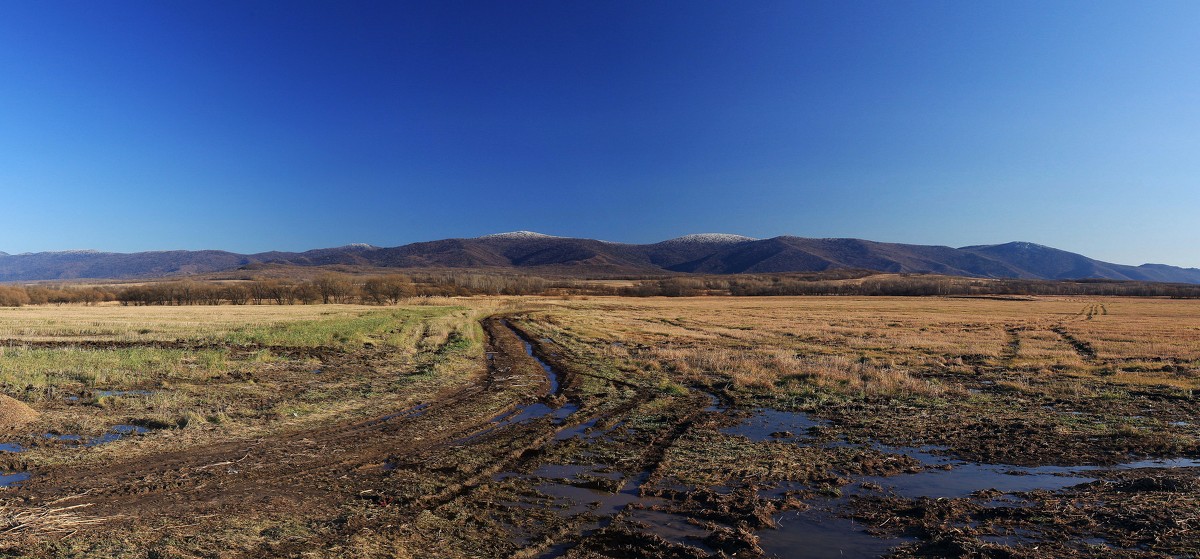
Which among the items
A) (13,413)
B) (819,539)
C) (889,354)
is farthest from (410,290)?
(819,539)

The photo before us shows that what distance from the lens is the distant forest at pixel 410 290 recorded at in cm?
9875

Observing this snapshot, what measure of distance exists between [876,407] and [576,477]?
35.4ft

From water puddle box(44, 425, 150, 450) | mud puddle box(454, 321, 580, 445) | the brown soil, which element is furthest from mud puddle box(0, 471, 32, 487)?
mud puddle box(454, 321, 580, 445)

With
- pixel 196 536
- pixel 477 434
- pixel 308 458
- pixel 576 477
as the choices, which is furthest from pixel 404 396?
pixel 196 536

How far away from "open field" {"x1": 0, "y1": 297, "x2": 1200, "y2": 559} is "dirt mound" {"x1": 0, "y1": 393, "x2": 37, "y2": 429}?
13cm

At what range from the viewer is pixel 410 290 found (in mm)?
108125

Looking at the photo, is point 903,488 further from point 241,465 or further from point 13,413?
point 13,413

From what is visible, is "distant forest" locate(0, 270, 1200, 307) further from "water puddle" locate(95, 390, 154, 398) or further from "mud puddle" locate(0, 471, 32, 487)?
"mud puddle" locate(0, 471, 32, 487)

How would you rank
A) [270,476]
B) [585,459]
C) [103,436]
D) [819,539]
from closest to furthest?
1. [819,539]
2. [270,476]
3. [585,459]
4. [103,436]

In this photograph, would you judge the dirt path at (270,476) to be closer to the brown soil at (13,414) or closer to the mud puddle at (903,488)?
the brown soil at (13,414)

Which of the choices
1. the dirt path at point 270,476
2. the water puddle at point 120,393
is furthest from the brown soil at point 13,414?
the dirt path at point 270,476

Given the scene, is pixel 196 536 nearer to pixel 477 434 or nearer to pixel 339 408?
pixel 477 434

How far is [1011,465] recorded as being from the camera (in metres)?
11.4

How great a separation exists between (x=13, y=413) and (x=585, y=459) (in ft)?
42.5
